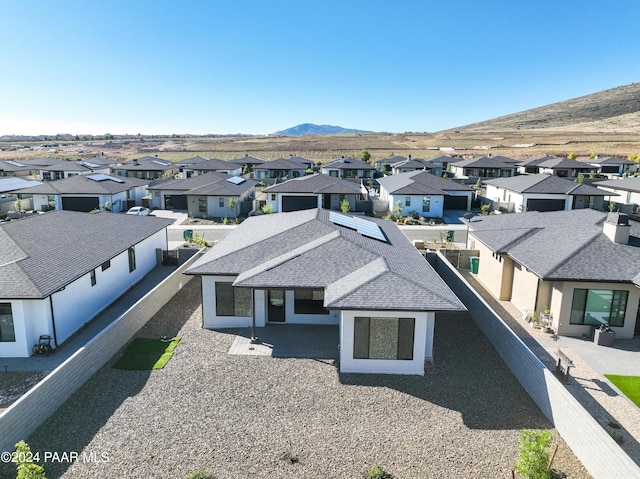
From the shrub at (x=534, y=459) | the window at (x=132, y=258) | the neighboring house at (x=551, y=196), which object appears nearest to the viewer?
the shrub at (x=534, y=459)

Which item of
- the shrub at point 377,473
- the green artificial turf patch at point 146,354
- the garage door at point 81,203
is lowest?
Answer: the green artificial turf patch at point 146,354

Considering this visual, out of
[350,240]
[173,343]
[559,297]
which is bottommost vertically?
[173,343]

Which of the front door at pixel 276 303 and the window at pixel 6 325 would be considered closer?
the window at pixel 6 325

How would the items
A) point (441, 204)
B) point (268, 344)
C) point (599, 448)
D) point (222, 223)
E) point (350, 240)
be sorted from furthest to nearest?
point (441, 204) < point (222, 223) < point (350, 240) < point (268, 344) < point (599, 448)

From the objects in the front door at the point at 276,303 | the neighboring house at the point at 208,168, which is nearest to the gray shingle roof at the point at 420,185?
the neighboring house at the point at 208,168

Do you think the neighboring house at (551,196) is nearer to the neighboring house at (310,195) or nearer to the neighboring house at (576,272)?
the neighboring house at (310,195)

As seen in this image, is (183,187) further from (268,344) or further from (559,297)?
(559,297)

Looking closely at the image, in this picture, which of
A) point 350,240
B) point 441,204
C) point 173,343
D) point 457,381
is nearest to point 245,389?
point 173,343
